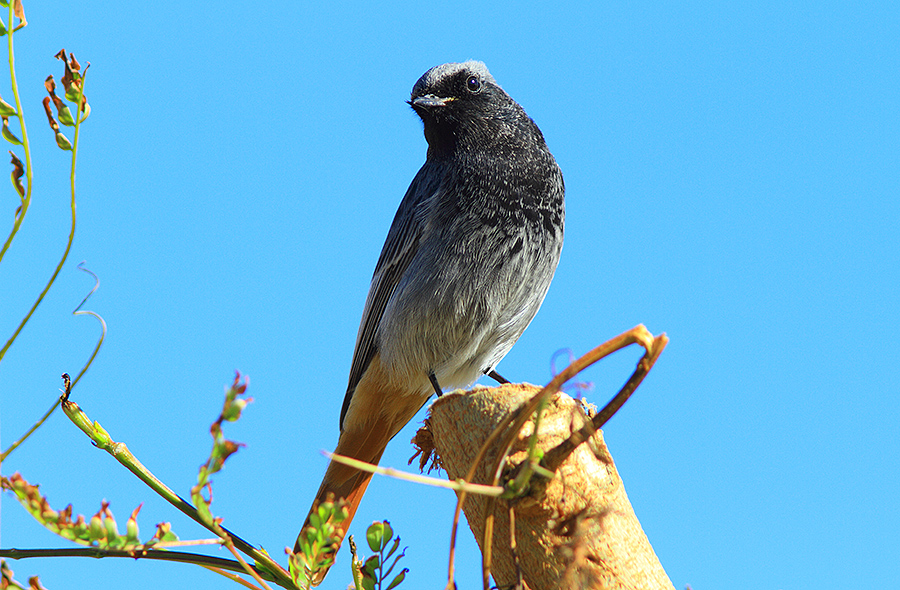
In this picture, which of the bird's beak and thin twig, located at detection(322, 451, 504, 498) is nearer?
thin twig, located at detection(322, 451, 504, 498)

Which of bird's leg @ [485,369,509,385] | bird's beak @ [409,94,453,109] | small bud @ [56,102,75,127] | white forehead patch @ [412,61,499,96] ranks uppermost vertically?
white forehead patch @ [412,61,499,96]

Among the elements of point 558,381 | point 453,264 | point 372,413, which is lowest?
point 558,381

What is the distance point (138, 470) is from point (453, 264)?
2201mm

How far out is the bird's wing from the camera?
4.02m

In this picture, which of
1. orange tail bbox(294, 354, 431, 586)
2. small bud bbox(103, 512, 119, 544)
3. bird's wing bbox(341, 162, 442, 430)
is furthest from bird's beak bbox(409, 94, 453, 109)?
small bud bbox(103, 512, 119, 544)

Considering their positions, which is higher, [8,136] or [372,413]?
[372,413]

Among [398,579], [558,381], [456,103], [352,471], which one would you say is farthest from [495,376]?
[558,381]

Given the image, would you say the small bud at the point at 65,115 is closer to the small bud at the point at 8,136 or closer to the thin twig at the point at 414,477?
the small bud at the point at 8,136

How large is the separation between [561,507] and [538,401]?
2.03ft

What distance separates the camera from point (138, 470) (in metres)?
1.73

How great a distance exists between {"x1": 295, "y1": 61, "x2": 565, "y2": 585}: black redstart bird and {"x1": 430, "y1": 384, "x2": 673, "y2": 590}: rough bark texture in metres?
1.60

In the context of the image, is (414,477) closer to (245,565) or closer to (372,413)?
(245,565)

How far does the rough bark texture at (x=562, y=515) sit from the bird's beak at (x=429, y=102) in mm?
2504

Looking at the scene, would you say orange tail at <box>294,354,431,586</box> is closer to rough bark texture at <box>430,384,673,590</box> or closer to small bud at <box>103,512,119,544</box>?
rough bark texture at <box>430,384,673,590</box>
